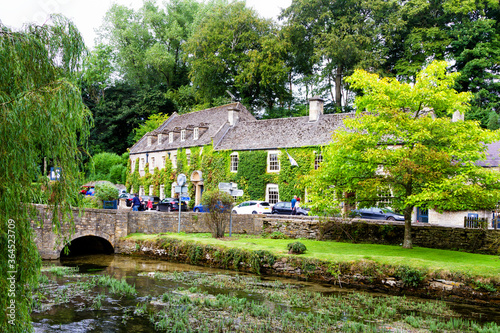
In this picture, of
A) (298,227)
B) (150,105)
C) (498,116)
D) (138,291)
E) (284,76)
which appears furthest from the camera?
(150,105)

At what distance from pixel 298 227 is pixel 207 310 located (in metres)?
13.0

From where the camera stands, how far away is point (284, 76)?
146 ft

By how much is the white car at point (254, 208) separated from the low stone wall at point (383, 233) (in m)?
4.28

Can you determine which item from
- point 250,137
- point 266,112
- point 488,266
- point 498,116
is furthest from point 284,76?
point 488,266

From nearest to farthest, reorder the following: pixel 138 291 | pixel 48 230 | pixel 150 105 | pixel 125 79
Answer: pixel 138 291 → pixel 48 230 → pixel 150 105 → pixel 125 79

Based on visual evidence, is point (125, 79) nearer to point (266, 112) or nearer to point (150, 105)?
point (150, 105)

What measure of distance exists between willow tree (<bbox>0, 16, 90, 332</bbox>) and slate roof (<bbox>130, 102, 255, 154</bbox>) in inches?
1211

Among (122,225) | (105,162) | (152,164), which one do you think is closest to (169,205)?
(122,225)

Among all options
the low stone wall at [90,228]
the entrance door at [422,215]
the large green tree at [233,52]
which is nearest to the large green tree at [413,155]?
the low stone wall at [90,228]

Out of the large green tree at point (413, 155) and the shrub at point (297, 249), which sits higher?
the large green tree at point (413, 155)

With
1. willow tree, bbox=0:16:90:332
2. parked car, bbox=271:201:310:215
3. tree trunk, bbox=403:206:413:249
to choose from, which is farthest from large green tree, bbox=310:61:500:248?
willow tree, bbox=0:16:90:332

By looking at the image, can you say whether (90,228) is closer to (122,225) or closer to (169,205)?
(122,225)

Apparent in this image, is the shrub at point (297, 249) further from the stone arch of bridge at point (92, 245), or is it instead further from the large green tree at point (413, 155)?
the stone arch of bridge at point (92, 245)

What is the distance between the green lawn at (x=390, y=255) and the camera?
1481 cm
